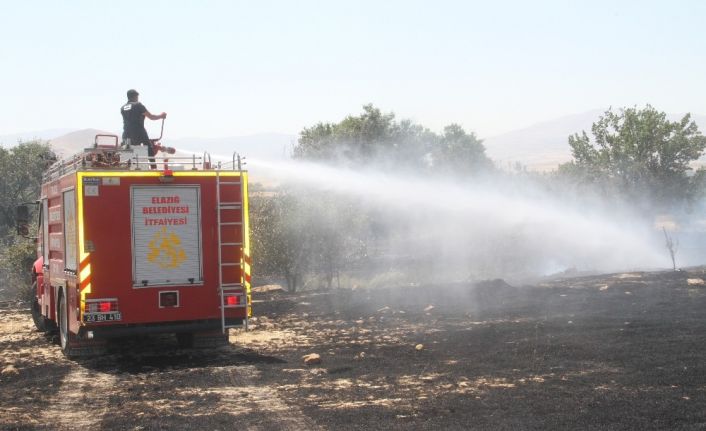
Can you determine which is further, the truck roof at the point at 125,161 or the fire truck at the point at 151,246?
the truck roof at the point at 125,161

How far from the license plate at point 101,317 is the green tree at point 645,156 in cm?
4468

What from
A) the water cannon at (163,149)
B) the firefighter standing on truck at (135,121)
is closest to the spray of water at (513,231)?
the water cannon at (163,149)

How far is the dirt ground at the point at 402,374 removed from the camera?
8.98 m

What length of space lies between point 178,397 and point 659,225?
7926 centimetres

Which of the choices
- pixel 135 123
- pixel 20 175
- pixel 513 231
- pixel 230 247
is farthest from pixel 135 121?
pixel 20 175

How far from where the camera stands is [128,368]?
13.5 meters

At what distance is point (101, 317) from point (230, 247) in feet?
7.73

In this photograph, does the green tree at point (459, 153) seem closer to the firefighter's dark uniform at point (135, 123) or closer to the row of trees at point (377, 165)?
the row of trees at point (377, 165)

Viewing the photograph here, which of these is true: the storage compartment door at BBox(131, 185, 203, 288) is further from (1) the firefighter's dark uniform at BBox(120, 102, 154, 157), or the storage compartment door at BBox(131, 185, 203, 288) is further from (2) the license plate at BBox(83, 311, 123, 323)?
(1) the firefighter's dark uniform at BBox(120, 102, 154, 157)

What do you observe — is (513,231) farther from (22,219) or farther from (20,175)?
(22,219)

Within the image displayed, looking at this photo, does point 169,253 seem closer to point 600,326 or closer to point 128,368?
point 128,368

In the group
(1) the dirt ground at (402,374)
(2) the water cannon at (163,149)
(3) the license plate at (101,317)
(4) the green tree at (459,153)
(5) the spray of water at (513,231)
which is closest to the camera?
(1) the dirt ground at (402,374)

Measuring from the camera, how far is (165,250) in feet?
44.9

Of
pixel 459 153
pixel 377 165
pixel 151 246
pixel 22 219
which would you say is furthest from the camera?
pixel 459 153
